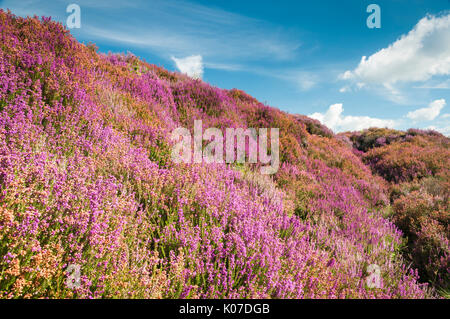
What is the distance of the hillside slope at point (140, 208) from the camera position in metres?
1.74

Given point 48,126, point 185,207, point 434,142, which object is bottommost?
point 185,207

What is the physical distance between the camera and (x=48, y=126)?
312 cm

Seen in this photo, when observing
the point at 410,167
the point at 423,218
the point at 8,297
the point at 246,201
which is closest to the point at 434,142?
the point at 410,167

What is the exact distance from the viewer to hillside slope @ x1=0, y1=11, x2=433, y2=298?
1.74 metres

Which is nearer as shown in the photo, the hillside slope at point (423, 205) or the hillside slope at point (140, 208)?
the hillside slope at point (140, 208)

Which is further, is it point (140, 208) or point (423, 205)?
point (423, 205)

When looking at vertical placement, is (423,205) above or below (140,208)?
below

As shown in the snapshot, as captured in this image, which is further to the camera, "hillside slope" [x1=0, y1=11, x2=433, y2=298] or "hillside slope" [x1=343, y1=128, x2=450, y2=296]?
"hillside slope" [x1=343, y1=128, x2=450, y2=296]

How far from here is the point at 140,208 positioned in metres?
2.69

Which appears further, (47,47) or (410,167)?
(410,167)
